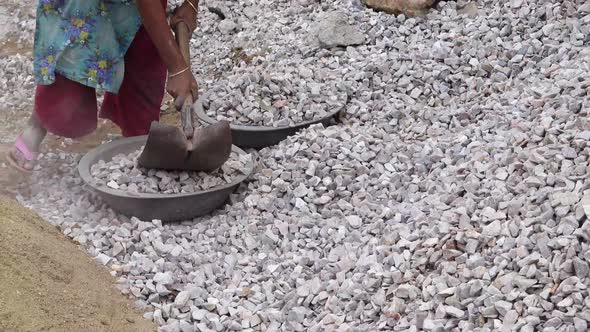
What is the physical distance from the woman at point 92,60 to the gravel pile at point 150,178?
0.33 metres

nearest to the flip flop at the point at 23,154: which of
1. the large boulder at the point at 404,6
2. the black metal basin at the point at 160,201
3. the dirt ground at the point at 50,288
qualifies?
the black metal basin at the point at 160,201

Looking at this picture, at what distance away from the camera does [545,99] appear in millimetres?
3453

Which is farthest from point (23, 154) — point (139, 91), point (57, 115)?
point (139, 91)

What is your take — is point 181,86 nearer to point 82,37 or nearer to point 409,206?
point 82,37

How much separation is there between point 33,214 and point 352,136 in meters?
1.45

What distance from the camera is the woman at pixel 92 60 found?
3305 millimetres

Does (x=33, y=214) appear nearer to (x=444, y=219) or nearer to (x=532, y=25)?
(x=444, y=219)

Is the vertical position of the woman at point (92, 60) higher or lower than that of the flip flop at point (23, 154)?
higher

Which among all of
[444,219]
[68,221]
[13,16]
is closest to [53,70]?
[68,221]

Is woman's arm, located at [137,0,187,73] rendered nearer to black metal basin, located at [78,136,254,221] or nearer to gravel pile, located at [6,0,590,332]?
black metal basin, located at [78,136,254,221]

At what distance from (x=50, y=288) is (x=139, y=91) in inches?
58.1

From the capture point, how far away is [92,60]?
351 centimetres

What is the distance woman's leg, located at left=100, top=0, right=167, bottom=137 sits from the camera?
150 inches

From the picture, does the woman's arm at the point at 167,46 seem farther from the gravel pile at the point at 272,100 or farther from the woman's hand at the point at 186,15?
the gravel pile at the point at 272,100
